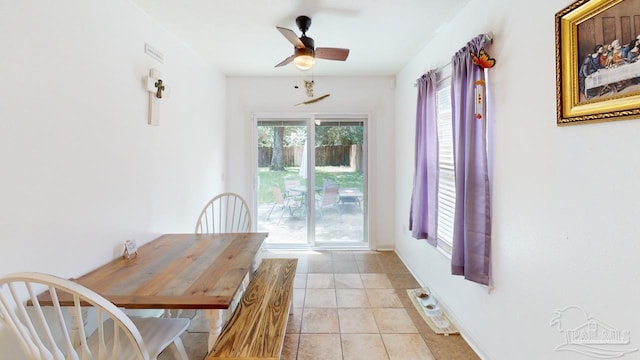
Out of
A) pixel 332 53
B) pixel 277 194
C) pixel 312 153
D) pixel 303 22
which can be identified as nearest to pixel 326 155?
pixel 312 153

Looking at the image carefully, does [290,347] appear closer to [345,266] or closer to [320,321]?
[320,321]

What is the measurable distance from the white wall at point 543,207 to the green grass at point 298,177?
2.35m

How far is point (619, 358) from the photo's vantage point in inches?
45.8

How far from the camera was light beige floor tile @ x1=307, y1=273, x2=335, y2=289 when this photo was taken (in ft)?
10.6

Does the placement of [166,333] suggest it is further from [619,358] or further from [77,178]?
[619,358]

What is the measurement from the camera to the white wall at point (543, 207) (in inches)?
44.9

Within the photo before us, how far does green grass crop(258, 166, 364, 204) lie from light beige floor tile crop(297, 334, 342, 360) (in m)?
2.40

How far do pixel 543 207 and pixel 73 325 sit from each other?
7.66 feet

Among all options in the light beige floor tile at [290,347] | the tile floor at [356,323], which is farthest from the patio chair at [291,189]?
the light beige floor tile at [290,347]

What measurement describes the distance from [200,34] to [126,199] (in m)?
1.63

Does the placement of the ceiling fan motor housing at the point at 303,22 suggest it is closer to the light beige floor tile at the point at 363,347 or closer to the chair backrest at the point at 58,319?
the chair backrest at the point at 58,319

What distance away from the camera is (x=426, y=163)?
113 inches

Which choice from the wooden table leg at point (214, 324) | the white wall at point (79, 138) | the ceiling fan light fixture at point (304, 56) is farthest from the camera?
the ceiling fan light fixture at point (304, 56)

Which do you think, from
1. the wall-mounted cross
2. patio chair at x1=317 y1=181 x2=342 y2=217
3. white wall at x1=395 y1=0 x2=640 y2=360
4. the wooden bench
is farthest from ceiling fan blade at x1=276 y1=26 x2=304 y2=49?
patio chair at x1=317 y1=181 x2=342 y2=217
